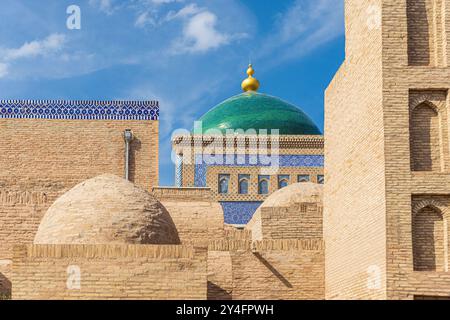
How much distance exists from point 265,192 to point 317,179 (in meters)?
1.45

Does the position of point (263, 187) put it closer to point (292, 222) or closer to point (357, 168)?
point (292, 222)

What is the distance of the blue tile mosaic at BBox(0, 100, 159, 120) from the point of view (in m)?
18.3

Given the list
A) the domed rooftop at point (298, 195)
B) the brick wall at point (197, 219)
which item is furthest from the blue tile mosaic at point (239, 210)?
the brick wall at point (197, 219)

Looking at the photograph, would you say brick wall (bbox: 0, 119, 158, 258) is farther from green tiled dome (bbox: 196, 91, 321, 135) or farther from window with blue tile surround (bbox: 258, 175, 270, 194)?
green tiled dome (bbox: 196, 91, 321, 135)

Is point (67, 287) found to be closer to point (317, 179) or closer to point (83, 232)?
point (83, 232)

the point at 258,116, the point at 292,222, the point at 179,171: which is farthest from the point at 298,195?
the point at 258,116

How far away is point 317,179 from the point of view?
22.4m

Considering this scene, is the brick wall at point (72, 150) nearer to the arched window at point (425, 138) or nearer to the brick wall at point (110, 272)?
the brick wall at point (110, 272)
